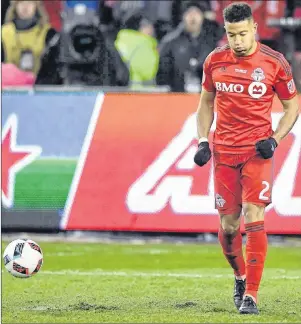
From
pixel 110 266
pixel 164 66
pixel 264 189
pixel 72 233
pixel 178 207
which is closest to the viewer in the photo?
pixel 264 189

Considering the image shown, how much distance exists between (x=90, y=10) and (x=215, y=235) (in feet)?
13.4

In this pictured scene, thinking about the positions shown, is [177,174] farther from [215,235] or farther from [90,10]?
[90,10]

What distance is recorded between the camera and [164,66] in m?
15.7

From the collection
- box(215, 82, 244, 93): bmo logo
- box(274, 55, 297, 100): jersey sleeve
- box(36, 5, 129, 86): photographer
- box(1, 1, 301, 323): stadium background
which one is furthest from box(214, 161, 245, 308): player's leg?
box(36, 5, 129, 86): photographer

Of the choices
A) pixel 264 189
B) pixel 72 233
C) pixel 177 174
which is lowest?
pixel 72 233

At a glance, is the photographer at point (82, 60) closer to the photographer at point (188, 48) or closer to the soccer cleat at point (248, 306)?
the photographer at point (188, 48)

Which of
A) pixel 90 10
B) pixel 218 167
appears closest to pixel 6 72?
pixel 90 10

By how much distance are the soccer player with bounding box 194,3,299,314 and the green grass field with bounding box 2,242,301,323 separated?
457 millimetres

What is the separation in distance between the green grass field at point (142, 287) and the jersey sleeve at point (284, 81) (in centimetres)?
159

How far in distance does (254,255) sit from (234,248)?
0.50 m

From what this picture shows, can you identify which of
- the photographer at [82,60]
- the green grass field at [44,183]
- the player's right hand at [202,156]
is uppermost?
the player's right hand at [202,156]

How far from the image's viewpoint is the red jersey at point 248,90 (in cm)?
895

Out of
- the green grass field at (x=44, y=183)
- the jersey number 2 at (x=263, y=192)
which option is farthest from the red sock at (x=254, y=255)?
the green grass field at (x=44, y=183)

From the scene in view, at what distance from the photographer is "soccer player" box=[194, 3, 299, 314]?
8.78m
